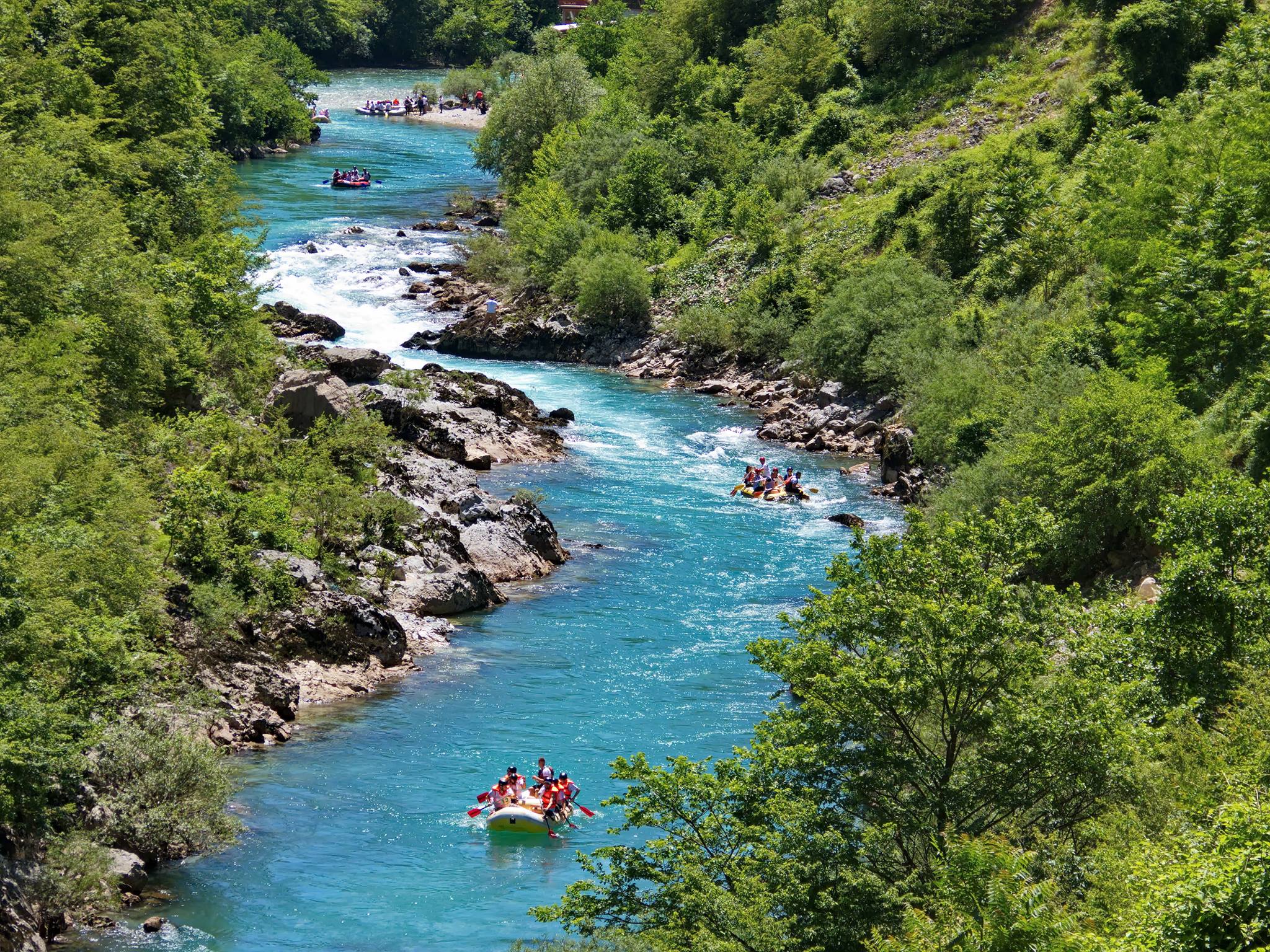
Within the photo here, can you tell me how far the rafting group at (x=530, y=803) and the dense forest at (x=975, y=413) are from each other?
1.64 meters

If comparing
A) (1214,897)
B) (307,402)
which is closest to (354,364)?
(307,402)

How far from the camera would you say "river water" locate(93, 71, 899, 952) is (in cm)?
2377

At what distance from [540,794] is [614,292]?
136ft

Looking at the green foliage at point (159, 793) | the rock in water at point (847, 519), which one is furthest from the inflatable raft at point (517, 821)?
the rock in water at point (847, 519)

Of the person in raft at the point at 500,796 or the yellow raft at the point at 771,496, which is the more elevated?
the yellow raft at the point at 771,496

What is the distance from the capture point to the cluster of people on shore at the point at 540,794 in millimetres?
27250

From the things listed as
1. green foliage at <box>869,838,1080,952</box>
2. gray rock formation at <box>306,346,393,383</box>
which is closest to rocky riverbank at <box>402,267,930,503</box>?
gray rock formation at <box>306,346,393,383</box>

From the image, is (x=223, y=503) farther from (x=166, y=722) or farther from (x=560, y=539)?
(x=560, y=539)

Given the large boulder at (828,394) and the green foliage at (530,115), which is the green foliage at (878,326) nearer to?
the large boulder at (828,394)

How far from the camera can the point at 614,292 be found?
6631cm

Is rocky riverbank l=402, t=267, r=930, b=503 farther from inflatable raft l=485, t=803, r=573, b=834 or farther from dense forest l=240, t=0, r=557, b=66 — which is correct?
dense forest l=240, t=0, r=557, b=66

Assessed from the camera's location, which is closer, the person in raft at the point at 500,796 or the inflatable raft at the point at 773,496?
the person in raft at the point at 500,796

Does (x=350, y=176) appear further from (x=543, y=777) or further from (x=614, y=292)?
(x=543, y=777)

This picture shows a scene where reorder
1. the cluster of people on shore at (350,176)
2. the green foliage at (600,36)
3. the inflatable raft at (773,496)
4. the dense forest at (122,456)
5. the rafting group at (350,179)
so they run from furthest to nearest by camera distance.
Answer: the green foliage at (600,36), the cluster of people on shore at (350,176), the rafting group at (350,179), the inflatable raft at (773,496), the dense forest at (122,456)
